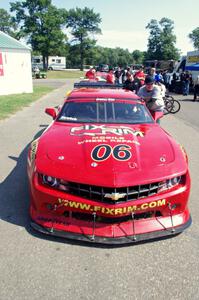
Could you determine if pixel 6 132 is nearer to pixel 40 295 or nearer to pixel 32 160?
pixel 32 160

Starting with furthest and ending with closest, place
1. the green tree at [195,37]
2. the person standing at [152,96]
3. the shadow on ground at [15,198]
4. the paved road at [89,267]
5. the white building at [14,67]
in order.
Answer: the green tree at [195,37]
the white building at [14,67]
the person standing at [152,96]
the shadow on ground at [15,198]
the paved road at [89,267]

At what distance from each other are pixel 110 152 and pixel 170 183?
781 mm

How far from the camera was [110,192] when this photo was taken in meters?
3.31

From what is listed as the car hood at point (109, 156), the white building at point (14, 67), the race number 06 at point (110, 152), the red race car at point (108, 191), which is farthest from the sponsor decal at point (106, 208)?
the white building at point (14, 67)

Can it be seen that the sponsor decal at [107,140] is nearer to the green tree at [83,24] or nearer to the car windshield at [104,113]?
the car windshield at [104,113]

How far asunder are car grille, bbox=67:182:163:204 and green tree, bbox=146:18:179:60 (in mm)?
89183

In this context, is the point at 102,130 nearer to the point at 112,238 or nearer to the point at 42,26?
the point at 112,238

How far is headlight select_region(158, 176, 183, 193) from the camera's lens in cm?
346


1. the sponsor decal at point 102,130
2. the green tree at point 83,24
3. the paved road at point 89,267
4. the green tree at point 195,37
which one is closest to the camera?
the paved road at point 89,267

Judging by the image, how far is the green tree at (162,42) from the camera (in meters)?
87.5

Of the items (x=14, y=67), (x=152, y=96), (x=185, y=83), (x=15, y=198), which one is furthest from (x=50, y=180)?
(x=185, y=83)

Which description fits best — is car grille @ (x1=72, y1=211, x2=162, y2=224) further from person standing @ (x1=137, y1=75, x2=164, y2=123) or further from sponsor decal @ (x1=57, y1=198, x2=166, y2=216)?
person standing @ (x1=137, y1=75, x2=164, y2=123)

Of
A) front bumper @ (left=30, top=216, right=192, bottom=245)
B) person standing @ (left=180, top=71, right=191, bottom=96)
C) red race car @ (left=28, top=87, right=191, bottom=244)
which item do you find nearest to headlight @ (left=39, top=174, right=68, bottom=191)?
red race car @ (left=28, top=87, right=191, bottom=244)

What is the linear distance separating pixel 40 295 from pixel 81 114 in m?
3.04
